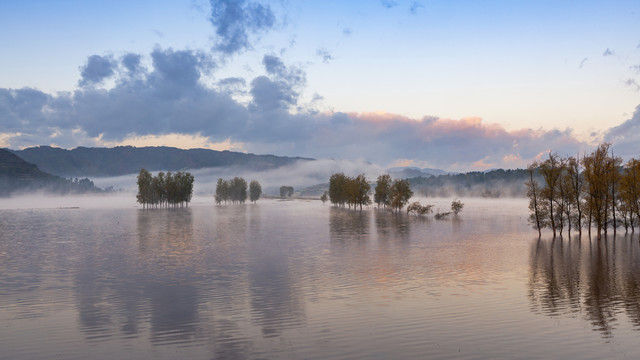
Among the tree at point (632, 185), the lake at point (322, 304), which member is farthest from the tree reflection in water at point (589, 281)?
the tree at point (632, 185)

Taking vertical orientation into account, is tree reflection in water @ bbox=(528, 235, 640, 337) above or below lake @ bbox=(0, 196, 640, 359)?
below

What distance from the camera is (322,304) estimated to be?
3006 centimetres

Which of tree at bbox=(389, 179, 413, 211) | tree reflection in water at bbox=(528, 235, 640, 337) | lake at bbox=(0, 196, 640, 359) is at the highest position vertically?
tree at bbox=(389, 179, 413, 211)

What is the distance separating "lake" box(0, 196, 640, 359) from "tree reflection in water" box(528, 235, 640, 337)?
6.7 inches

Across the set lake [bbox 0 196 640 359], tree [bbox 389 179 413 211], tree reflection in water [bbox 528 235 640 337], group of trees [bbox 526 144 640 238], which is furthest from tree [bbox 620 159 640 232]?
tree [bbox 389 179 413 211]

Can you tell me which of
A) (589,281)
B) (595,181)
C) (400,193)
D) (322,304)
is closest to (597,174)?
(595,181)

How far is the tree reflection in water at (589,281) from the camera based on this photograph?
27.9 m

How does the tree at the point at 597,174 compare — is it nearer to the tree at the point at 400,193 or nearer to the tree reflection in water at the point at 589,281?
the tree reflection in water at the point at 589,281

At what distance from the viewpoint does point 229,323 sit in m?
25.2

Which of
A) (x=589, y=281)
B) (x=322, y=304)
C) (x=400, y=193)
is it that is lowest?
(x=589, y=281)

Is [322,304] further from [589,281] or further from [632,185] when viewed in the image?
[632,185]

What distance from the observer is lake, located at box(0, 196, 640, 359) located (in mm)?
21062

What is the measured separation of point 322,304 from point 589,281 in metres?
24.0

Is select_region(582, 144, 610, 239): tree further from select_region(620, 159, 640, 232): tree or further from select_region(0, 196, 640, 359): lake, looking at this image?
select_region(0, 196, 640, 359): lake
